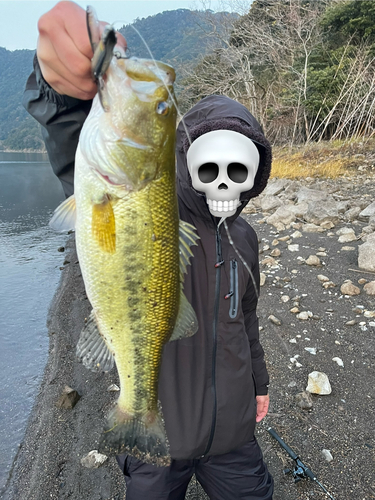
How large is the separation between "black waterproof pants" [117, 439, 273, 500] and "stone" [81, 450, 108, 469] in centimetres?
148

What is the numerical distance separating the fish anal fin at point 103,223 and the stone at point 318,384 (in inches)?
124

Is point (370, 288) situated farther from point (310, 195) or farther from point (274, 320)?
point (310, 195)

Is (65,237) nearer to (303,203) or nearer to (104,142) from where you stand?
(303,203)

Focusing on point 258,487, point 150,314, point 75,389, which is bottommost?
point 75,389

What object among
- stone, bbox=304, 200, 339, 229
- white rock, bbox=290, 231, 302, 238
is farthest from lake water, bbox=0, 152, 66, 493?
stone, bbox=304, 200, 339, 229

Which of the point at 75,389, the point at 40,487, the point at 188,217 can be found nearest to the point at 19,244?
the point at 75,389

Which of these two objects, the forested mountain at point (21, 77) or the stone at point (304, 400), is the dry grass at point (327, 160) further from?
the forested mountain at point (21, 77)

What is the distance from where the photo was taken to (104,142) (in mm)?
1320

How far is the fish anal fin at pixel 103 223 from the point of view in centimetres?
140

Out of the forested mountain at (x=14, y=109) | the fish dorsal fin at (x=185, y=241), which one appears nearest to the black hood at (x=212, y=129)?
the fish dorsal fin at (x=185, y=241)

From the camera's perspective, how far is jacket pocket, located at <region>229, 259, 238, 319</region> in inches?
79.3

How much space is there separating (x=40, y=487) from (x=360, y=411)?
3.17 metres

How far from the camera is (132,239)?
1.47m

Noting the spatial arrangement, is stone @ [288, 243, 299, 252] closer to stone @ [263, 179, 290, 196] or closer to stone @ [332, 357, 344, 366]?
stone @ [332, 357, 344, 366]
